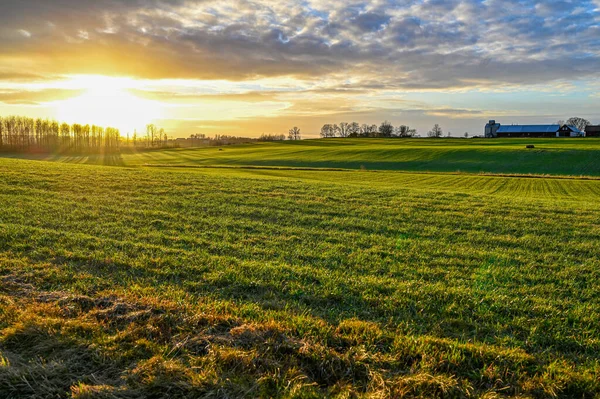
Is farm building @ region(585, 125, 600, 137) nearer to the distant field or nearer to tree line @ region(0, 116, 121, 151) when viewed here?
the distant field

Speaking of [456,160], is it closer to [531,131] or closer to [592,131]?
[531,131]

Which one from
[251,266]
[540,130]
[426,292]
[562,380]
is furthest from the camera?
[540,130]

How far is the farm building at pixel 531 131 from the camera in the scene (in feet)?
481

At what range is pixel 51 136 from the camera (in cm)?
13250

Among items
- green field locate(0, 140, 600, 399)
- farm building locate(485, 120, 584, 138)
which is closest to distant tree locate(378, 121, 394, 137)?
farm building locate(485, 120, 584, 138)

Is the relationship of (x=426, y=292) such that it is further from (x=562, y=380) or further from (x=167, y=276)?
(x=167, y=276)

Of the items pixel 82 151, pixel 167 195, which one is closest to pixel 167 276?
pixel 167 195

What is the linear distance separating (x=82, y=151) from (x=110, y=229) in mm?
114263

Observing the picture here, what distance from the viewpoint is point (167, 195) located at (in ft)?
54.3

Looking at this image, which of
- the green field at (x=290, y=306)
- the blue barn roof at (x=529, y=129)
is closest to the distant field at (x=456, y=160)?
the green field at (x=290, y=306)

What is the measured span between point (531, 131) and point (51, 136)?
178194mm

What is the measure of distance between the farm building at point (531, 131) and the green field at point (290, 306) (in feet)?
525

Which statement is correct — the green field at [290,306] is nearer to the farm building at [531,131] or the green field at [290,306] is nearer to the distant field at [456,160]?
the distant field at [456,160]

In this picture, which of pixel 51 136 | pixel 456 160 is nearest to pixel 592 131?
pixel 456 160
